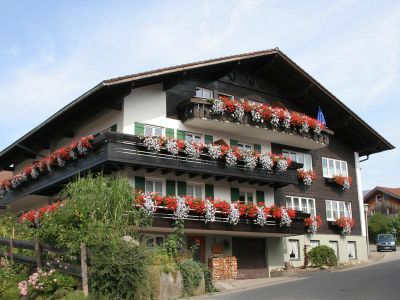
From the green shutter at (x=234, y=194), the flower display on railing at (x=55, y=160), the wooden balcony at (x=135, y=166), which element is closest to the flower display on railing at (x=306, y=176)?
the wooden balcony at (x=135, y=166)

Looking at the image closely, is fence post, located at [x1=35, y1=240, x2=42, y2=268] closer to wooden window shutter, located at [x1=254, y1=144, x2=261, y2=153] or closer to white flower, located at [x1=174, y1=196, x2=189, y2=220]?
white flower, located at [x1=174, y1=196, x2=189, y2=220]

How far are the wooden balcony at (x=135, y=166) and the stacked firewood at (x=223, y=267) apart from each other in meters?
3.67

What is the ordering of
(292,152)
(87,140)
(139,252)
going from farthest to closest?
1. (292,152)
2. (87,140)
3. (139,252)

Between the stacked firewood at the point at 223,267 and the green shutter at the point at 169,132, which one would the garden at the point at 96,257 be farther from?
the green shutter at the point at 169,132

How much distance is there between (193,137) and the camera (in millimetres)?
26188

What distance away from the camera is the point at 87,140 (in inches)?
878

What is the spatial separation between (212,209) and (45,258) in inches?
323

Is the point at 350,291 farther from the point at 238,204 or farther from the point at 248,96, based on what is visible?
Answer: the point at 248,96

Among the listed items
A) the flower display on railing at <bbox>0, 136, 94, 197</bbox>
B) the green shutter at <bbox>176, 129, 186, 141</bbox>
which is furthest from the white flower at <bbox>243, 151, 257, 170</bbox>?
the flower display on railing at <bbox>0, 136, 94, 197</bbox>

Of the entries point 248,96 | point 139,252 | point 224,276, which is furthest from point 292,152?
point 139,252

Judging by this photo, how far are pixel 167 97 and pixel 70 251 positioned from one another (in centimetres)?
1109

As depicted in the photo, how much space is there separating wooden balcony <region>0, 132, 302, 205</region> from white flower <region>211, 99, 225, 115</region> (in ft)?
7.46

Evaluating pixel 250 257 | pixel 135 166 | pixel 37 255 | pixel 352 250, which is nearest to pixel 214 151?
pixel 135 166

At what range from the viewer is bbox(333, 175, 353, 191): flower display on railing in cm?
3244
